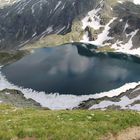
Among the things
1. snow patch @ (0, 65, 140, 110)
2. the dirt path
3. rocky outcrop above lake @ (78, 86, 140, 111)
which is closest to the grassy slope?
the dirt path

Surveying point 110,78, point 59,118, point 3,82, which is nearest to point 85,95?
point 110,78

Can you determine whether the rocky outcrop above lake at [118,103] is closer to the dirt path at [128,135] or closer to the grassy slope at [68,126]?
the grassy slope at [68,126]

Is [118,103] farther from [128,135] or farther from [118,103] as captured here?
[128,135]

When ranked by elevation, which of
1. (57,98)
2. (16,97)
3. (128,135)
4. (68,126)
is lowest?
(57,98)

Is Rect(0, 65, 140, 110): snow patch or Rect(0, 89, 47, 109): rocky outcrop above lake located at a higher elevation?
Rect(0, 89, 47, 109): rocky outcrop above lake

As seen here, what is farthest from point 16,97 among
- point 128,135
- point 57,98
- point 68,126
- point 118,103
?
point 128,135

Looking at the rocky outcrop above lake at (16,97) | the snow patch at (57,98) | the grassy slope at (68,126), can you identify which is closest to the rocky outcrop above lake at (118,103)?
the snow patch at (57,98)

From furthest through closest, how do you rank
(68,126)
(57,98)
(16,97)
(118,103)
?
(57,98) → (16,97) → (118,103) → (68,126)

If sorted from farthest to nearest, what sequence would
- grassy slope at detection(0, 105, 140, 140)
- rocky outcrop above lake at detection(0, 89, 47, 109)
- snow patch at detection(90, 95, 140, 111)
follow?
rocky outcrop above lake at detection(0, 89, 47, 109) → snow patch at detection(90, 95, 140, 111) → grassy slope at detection(0, 105, 140, 140)

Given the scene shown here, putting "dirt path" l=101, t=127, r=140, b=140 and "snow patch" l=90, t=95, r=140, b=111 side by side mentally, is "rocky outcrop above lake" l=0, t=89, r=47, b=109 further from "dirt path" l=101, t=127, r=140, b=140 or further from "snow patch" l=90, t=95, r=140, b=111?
"dirt path" l=101, t=127, r=140, b=140

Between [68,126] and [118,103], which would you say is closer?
[68,126]

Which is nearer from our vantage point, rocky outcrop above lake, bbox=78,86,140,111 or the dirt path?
the dirt path

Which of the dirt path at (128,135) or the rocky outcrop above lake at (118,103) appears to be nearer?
the dirt path at (128,135)

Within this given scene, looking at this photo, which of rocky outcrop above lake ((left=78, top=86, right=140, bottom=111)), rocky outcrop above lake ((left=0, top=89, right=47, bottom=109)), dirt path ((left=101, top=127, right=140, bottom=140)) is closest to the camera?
dirt path ((left=101, top=127, right=140, bottom=140))
